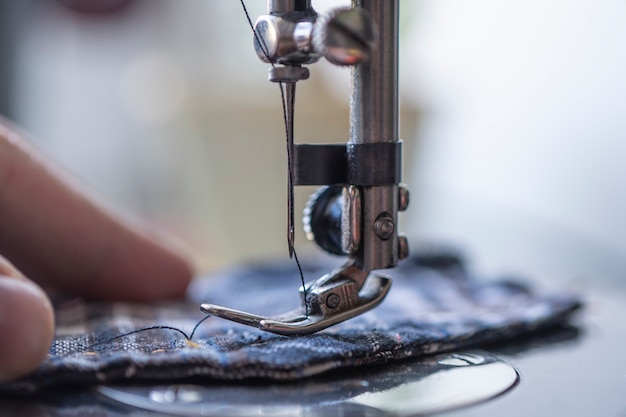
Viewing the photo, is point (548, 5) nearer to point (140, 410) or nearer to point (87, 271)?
point (87, 271)

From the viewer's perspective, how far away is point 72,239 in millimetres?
872

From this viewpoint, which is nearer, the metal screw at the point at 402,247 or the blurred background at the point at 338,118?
the metal screw at the point at 402,247

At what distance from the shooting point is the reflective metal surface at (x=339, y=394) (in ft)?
1.47

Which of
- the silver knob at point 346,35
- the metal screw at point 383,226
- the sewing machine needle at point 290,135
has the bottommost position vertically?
the metal screw at point 383,226

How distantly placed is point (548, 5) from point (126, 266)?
3.09ft

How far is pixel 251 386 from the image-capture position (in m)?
0.48

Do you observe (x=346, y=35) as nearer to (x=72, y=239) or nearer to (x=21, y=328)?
(x=21, y=328)

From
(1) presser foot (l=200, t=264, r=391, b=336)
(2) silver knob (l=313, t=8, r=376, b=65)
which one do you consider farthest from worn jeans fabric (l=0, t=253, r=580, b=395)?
(2) silver knob (l=313, t=8, r=376, b=65)

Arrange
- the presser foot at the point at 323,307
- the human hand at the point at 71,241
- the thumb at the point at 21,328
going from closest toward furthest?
the thumb at the point at 21,328
the presser foot at the point at 323,307
the human hand at the point at 71,241

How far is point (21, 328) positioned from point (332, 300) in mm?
222

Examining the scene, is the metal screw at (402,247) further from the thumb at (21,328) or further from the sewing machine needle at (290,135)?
the thumb at (21,328)

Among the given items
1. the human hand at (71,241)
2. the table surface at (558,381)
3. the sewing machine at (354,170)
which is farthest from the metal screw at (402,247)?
the human hand at (71,241)

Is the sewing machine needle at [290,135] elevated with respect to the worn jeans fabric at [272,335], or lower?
elevated

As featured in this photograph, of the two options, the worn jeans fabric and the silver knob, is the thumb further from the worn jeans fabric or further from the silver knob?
the silver knob
